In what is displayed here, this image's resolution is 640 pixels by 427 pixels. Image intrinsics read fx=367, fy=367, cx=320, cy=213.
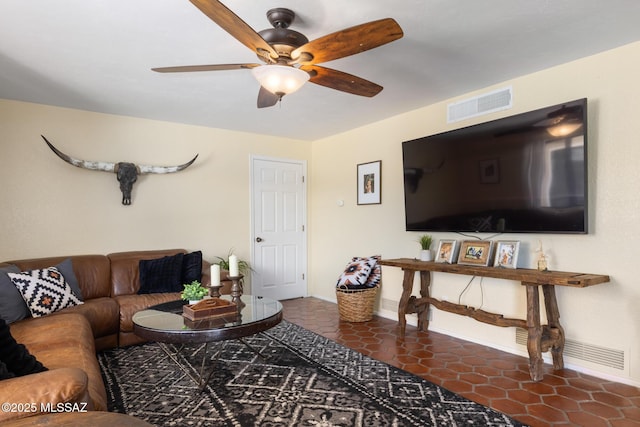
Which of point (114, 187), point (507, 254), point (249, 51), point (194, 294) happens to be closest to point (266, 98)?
point (249, 51)

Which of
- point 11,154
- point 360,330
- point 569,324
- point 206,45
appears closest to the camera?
point 206,45

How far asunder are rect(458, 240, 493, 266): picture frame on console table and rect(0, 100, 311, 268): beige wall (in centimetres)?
285

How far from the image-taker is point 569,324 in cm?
283

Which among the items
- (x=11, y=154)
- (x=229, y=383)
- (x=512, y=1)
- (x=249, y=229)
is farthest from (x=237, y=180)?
(x=512, y=1)

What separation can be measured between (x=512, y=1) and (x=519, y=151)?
4.15 ft

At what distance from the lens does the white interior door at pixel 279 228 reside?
16.8 ft

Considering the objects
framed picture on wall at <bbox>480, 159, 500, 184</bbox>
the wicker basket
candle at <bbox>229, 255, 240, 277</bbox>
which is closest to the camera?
candle at <bbox>229, 255, 240, 277</bbox>

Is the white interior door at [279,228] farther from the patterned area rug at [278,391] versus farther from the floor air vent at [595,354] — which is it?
the floor air vent at [595,354]

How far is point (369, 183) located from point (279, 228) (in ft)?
5.01

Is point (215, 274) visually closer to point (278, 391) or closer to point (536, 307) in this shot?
point (278, 391)

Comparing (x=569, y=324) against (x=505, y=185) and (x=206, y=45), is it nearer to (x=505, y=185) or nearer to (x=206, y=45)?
(x=505, y=185)

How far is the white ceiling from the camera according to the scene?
6.75 feet

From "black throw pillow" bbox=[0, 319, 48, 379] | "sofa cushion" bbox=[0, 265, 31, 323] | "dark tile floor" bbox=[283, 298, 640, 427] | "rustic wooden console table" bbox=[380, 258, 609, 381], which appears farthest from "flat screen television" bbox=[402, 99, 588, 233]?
"sofa cushion" bbox=[0, 265, 31, 323]

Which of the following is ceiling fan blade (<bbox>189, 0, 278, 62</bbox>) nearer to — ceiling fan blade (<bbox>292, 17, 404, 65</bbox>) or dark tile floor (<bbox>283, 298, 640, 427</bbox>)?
ceiling fan blade (<bbox>292, 17, 404, 65</bbox>)
